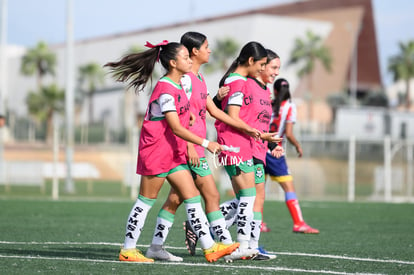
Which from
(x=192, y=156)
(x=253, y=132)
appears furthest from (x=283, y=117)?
(x=192, y=156)

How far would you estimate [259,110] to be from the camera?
828 centimetres

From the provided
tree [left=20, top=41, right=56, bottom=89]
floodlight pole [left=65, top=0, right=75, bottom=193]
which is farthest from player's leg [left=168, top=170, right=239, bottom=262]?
tree [left=20, top=41, right=56, bottom=89]

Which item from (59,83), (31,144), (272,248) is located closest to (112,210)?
(272,248)

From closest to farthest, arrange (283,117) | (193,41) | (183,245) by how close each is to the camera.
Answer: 1. (193,41)
2. (183,245)
3. (283,117)

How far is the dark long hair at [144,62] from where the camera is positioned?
753cm

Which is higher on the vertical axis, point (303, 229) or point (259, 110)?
point (259, 110)

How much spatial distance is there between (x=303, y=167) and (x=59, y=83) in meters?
64.1

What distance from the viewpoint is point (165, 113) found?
7.20 meters

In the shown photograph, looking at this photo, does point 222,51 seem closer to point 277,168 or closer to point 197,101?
point 277,168

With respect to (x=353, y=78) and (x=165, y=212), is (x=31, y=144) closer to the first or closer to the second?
(x=353, y=78)

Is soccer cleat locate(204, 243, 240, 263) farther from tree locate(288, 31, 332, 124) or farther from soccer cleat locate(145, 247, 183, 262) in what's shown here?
tree locate(288, 31, 332, 124)

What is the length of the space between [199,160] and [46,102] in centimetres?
7150

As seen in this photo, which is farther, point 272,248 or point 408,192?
point 408,192

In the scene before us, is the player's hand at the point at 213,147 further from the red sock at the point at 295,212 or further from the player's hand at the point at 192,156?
the red sock at the point at 295,212
